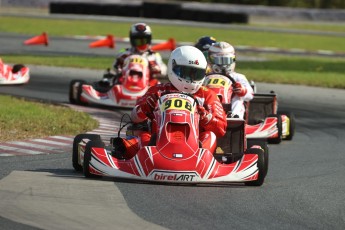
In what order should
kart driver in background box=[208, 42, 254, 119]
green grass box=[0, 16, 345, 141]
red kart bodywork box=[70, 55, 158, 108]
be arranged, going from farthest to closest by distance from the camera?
red kart bodywork box=[70, 55, 158, 108] < kart driver in background box=[208, 42, 254, 119] < green grass box=[0, 16, 345, 141]

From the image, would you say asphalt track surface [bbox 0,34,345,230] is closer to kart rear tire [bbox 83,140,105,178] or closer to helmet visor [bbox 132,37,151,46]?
kart rear tire [bbox 83,140,105,178]

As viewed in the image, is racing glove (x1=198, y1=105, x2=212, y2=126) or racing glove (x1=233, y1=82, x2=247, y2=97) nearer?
racing glove (x1=198, y1=105, x2=212, y2=126)

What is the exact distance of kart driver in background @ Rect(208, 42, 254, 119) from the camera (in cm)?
1345

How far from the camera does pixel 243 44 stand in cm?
3450

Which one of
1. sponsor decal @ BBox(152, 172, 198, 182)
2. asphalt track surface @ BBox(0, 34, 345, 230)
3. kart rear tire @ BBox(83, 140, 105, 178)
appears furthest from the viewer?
kart rear tire @ BBox(83, 140, 105, 178)

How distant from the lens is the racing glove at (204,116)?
392 inches

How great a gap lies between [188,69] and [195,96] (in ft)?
1.05

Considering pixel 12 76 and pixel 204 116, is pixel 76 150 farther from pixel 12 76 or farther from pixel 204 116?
pixel 12 76

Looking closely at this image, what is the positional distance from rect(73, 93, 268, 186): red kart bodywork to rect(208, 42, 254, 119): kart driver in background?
3.66 m

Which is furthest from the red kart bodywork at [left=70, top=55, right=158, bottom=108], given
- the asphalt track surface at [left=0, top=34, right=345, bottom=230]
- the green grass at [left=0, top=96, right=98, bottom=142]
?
the asphalt track surface at [left=0, top=34, right=345, bottom=230]

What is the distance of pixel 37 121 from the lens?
13.4 meters

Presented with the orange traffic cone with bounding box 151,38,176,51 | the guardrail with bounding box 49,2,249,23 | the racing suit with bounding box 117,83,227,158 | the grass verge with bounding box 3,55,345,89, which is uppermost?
the racing suit with bounding box 117,83,227,158

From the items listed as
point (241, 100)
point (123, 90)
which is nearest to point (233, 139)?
point (241, 100)

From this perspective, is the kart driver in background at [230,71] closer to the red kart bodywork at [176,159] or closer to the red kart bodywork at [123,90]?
the red kart bodywork at [123,90]
